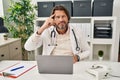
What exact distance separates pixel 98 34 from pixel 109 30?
0.20 meters

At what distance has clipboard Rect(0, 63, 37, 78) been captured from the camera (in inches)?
48.9

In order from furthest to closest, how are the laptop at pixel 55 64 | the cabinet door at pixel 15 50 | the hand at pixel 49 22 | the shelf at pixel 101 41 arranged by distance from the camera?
the shelf at pixel 101 41 → the cabinet door at pixel 15 50 → the hand at pixel 49 22 → the laptop at pixel 55 64

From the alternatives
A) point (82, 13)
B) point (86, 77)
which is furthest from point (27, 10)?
point (86, 77)

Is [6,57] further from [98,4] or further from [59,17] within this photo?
[98,4]

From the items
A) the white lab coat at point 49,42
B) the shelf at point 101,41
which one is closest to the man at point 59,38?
the white lab coat at point 49,42

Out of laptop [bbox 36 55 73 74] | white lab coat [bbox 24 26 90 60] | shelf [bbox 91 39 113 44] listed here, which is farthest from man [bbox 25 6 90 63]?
shelf [bbox 91 39 113 44]

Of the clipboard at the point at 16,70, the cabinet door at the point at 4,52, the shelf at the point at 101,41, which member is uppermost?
the shelf at the point at 101,41

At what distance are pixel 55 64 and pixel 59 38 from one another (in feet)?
2.23

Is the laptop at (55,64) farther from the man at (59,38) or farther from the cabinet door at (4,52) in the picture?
the cabinet door at (4,52)

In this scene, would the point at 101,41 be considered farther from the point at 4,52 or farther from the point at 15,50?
the point at 4,52

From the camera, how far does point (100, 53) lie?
8.99 feet

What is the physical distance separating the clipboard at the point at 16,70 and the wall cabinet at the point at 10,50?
1.49 ft

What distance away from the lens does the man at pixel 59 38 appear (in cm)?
173

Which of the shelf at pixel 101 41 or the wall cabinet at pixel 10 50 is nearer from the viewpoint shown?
the wall cabinet at pixel 10 50
